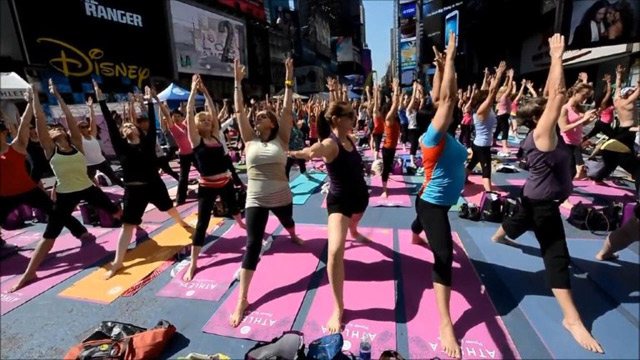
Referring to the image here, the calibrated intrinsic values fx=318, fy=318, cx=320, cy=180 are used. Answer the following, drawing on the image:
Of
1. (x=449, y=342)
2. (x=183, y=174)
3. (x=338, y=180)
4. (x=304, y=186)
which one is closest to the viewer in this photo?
(x=449, y=342)

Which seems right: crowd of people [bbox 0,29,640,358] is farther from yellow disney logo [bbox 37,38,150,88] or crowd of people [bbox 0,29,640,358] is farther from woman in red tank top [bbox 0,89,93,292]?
yellow disney logo [bbox 37,38,150,88]

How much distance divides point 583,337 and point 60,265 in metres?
6.36

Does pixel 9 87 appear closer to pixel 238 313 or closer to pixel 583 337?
pixel 238 313

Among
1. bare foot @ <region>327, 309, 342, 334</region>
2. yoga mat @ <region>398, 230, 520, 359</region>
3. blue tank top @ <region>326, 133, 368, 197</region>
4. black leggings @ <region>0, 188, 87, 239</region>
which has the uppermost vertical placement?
blue tank top @ <region>326, 133, 368, 197</region>

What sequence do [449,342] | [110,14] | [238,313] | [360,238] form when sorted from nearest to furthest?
[449,342] → [238,313] → [360,238] → [110,14]

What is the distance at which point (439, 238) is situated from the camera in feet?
9.29

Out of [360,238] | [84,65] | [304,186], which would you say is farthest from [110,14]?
[360,238]

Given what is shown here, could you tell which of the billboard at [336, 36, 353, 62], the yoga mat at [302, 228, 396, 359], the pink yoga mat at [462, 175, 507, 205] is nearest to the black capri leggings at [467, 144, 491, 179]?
the pink yoga mat at [462, 175, 507, 205]

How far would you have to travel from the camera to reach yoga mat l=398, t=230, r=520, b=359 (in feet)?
8.87

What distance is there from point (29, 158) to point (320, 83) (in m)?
47.1

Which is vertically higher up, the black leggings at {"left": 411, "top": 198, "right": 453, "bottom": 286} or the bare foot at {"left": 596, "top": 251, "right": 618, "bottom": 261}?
the black leggings at {"left": 411, "top": 198, "right": 453, "bottom": 286}

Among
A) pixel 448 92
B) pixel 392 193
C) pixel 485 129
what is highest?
pixel 448 92

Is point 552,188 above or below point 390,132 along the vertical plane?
below

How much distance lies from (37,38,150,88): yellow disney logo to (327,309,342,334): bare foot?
647 inches
